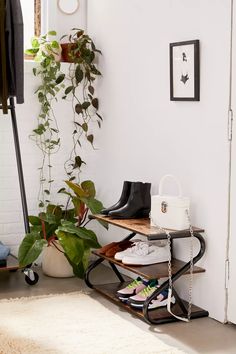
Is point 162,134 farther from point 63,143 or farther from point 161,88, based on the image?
point 63,143

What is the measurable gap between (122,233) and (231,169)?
146cm

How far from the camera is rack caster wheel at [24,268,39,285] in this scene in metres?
4.69

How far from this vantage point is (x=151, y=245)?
4.38 m

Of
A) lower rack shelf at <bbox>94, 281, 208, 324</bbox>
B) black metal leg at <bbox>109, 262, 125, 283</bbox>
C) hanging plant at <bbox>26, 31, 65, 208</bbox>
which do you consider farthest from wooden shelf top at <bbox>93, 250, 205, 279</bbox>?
hanging plant at <bbox>26, 31, 65, 208</bbox>

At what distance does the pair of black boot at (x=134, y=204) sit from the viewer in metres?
4.40

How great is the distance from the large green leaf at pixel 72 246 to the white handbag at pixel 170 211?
25.9 inches

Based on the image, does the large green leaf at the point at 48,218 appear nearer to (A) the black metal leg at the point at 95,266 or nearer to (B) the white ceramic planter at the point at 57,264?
(B) the white ceramic planter at the point at 57,264

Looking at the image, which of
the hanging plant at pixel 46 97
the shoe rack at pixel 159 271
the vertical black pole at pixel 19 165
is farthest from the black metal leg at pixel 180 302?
the hanging plant at pixel 46 97

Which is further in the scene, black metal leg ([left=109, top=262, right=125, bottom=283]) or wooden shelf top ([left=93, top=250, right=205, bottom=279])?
black metal leg ([left=109, top=262, right=125, bottom=283])

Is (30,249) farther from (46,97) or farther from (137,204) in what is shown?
(46,97)

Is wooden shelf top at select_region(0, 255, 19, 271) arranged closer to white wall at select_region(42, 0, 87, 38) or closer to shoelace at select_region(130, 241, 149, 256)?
shoelace at select_region(130, 241, 149, 256)

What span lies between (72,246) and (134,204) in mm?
520

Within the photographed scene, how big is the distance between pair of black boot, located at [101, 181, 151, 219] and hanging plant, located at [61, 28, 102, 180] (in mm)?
957

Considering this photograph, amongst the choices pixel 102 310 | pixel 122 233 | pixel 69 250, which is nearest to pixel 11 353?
pixel 102 310
